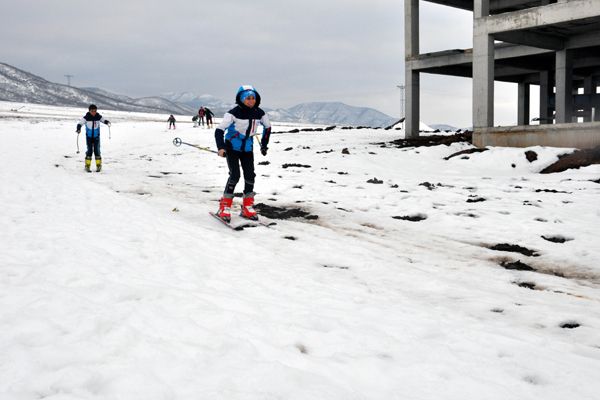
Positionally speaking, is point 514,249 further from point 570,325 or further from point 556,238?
point 570,325

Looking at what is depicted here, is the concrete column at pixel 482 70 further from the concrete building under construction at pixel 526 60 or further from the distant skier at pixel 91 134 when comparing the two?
the distant skier at pixel 91 134

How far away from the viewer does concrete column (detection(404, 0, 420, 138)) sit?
25234 mm

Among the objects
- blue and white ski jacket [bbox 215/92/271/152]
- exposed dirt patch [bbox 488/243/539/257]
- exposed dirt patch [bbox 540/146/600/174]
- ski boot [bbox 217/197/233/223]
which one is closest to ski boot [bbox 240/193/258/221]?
ski boot [bbox 217/197/233/223]

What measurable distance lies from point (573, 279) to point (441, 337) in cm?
269

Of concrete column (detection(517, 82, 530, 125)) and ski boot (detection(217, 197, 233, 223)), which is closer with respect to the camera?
ski boot (detection(217, 197, 233, 223))

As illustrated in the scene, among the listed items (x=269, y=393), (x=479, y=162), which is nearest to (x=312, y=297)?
(x=269, y=393)

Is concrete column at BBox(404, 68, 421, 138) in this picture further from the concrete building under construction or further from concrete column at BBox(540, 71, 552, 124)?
concrete column at BBox(540, 71, 552, 124)

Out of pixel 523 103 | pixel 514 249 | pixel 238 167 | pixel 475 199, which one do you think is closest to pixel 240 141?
pixel 238 167

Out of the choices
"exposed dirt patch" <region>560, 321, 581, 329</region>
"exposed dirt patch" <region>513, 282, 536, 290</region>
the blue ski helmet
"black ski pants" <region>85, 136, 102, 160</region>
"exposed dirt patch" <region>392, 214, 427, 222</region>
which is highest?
the blue ski helmet

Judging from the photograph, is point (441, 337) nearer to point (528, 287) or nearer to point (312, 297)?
point (312, 297)

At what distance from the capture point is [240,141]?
8266 millimetres

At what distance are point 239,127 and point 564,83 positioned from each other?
21602 millimetres

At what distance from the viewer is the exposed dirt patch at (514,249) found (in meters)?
6.36

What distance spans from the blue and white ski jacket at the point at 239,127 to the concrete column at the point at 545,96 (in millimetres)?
29245
